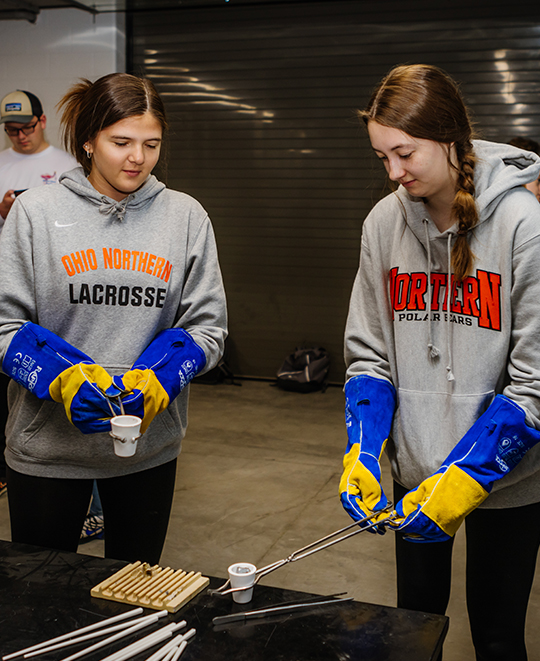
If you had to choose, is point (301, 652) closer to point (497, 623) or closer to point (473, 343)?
point (497, 623)

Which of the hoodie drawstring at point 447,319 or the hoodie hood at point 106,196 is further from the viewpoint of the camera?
the hoodie hood at point 106,196

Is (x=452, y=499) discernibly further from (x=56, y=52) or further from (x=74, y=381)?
(x=56, y=52)

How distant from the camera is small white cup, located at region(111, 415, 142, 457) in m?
1.27

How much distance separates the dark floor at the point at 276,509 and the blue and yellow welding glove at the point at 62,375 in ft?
4.40

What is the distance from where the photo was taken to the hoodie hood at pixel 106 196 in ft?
5.02

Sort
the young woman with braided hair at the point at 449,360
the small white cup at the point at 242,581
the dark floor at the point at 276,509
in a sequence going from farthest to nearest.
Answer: the dark floor at the point at 276,509 < the young woman with braided hair at the point at 449,360 < the small white cup at the point at 242,581

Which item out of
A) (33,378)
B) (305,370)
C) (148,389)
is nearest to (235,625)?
(148,389)

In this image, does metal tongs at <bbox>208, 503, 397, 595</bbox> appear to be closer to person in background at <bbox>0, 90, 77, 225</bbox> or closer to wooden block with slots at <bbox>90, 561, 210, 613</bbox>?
wooden block with slots at <bbox>90, 561, 210, 613</bbox>

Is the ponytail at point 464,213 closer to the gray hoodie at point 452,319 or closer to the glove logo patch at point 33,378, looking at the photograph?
the gray hoodie at point 452,319

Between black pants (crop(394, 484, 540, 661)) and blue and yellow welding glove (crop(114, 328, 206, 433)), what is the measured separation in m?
0.62

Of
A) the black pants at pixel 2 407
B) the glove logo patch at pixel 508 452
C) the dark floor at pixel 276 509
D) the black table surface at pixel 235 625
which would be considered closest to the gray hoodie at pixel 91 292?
the black table surface at pixel 235 625

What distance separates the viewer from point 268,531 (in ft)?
9.52

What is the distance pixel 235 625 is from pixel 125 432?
41cm

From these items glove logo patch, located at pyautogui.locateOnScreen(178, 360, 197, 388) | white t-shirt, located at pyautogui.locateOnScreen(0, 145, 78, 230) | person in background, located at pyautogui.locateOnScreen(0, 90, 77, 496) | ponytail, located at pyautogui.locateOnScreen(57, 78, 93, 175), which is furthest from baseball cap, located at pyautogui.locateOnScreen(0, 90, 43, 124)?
glove logo patch, located at pyautogui.locateOnScreen(178, 360, 197, 388)
